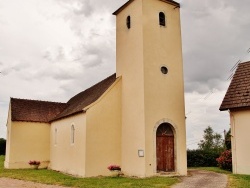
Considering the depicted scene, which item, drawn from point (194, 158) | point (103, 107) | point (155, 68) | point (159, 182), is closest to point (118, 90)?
point (103, 107)

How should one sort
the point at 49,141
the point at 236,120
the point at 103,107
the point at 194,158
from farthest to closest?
the point at 49,141
the point at 194,158
the point at 103,107
the point at 236,120

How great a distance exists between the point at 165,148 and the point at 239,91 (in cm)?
606

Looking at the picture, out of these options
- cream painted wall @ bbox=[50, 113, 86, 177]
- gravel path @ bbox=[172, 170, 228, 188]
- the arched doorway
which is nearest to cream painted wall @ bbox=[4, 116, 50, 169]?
cream painted wall @ bbox=[50, 113, 86, 177]

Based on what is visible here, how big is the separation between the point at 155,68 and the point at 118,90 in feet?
10.3

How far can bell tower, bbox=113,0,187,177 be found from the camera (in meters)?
19.0

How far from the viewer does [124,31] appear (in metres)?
22.0

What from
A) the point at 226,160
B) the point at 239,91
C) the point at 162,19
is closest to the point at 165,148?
the point at 226,160

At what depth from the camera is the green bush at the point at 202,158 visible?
2686cm

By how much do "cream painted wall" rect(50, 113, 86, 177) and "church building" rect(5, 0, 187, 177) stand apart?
7 centimetres

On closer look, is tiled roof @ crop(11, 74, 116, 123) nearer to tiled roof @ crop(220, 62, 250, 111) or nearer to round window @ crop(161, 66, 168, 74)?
round window @ crop(161, 66, 168, 74)

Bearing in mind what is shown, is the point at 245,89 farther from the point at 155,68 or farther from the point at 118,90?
the point at 118,90

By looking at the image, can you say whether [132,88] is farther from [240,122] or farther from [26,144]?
[26,144]

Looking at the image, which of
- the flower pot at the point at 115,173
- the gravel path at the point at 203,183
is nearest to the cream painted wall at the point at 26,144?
the flower pot at the point at 115,173

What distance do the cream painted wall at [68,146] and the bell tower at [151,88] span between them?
2764mm
